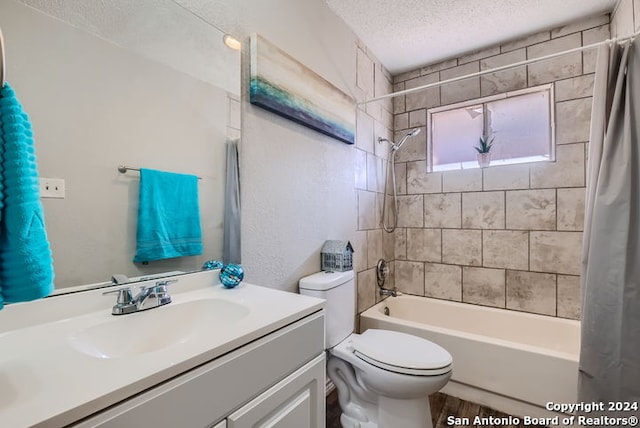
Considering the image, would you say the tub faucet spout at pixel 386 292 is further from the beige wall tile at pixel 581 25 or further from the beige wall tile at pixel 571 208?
the beige wall tile at pixel 581 25

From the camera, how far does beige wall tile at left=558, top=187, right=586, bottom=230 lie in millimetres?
1968

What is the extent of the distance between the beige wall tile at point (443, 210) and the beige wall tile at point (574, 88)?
958 mm

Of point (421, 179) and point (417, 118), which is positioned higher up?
point (417, 118)

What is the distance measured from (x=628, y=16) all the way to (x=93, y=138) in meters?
Result: 2.75

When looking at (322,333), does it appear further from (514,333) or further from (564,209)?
(564,209)

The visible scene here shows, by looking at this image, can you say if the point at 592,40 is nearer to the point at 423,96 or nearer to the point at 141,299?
the point at 423,96

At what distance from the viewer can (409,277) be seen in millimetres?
2602

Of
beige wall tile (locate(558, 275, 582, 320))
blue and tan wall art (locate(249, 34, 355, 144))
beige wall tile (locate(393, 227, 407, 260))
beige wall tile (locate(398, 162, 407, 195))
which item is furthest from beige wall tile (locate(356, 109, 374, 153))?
beige wall tile (locate(558, 275, 582, 320))

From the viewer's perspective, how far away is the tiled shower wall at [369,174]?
2164mm

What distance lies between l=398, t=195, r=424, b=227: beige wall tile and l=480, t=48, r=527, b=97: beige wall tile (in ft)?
3.28

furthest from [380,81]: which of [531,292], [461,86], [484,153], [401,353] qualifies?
[401,353]

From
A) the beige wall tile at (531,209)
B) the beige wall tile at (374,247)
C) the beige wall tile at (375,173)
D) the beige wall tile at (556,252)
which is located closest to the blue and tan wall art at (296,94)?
the beige wall tile at (375,173)

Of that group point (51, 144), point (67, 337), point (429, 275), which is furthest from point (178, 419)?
point (429, 275)

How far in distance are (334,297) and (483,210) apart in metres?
1.52
